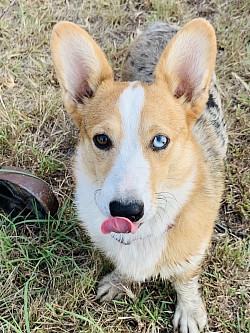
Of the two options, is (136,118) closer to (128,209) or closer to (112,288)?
(128,209)

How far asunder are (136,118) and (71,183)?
1565 millimetres

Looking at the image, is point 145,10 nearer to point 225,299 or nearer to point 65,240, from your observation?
point 65,240

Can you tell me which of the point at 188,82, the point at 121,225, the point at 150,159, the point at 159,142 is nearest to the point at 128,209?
the point at 121,225

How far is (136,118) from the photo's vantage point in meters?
2.54

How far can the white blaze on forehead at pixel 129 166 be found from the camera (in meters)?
2.38

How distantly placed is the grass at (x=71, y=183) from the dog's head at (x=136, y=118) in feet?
2.78

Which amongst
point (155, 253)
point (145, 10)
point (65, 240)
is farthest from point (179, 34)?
point (145, 10)

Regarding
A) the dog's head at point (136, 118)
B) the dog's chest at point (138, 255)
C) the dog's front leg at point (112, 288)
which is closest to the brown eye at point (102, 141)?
the dog's head at point (136, 118)

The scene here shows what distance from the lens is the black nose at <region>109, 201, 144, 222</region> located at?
237 cm

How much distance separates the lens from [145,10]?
16.7 feet

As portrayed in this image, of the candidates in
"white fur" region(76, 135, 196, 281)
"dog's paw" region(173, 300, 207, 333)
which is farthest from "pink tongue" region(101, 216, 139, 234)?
"dog's paw" region(173, 300, 207, 333)

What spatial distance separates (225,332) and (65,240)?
1.25 meters

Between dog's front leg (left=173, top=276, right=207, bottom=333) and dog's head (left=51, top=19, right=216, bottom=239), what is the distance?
0.68 meters

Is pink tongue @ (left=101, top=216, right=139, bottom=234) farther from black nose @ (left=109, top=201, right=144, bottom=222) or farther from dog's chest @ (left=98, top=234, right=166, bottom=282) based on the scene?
dog's chest @ (left=98, top=234, right=166, bottom=282)
